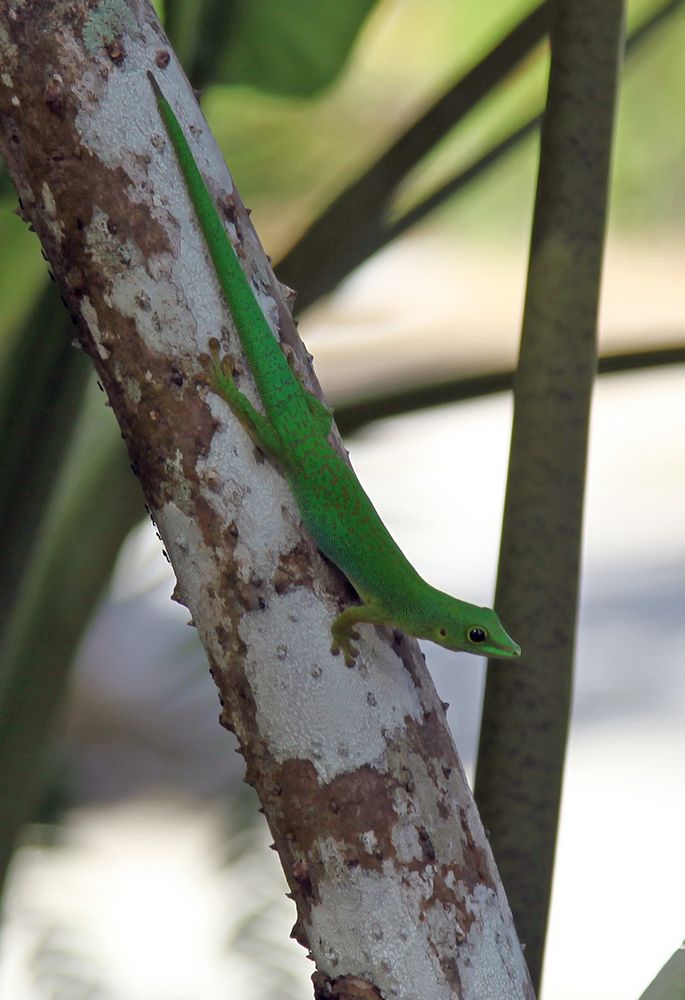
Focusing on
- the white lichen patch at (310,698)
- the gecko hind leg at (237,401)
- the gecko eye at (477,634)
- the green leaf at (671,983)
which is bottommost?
the green leaf at (671,983)

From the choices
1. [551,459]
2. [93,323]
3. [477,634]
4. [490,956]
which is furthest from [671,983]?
[93,323]

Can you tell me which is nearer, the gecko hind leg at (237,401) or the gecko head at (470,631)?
the gecko hind leg at (237,401)

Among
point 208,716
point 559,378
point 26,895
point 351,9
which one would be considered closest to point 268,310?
point 559,378

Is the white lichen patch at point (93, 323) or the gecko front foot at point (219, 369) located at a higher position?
the white lichen patch at point (93, 323)

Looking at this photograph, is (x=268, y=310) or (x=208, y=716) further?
(x=208, y=716)

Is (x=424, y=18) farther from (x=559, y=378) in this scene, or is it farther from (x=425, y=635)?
(x=425, y=635)

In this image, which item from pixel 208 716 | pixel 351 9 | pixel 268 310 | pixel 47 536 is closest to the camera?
pixel 268 310

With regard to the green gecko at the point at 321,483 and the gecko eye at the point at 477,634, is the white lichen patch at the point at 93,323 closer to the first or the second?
the green gecko at the point at 321,483

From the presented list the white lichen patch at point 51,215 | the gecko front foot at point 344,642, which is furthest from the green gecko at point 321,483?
the white lichen patch at point 51,215
